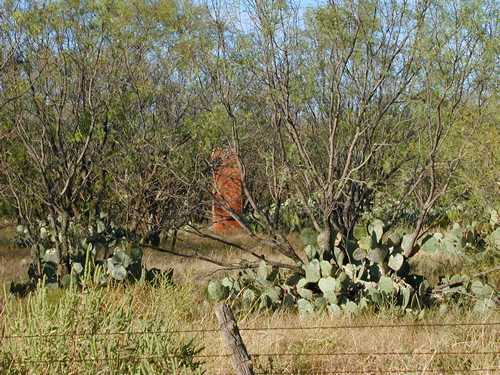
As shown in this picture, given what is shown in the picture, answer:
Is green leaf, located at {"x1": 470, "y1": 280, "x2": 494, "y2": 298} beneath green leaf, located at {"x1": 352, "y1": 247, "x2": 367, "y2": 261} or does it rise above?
beneath

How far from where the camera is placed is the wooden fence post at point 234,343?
4.54 metres

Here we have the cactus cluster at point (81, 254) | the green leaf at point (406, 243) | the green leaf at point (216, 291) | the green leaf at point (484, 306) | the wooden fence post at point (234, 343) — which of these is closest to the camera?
the wooden fence post at point (234, 343)

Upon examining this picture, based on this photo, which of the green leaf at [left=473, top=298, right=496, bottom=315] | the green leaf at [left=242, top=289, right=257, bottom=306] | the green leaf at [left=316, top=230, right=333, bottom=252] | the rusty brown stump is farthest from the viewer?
the rusty brown stump

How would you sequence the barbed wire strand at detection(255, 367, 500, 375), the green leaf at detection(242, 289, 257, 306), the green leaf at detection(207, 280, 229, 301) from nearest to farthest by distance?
the barbed wire strand at detection(255, 367, 500, 375)
the green leaf at detection(242, 289, 257, 306)
the green leaf at detection(207, 280, 229, 301)

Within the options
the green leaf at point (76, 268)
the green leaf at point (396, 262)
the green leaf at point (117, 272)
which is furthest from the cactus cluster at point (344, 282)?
the green leaf at point (76, 268)

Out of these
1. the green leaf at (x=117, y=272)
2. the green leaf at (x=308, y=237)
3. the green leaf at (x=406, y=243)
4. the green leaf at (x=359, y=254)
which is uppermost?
the green leaf at (x=406, y=243)

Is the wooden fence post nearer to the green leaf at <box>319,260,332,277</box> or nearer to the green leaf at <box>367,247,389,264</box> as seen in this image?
the green leaf at <box>319,260,332,277</box>

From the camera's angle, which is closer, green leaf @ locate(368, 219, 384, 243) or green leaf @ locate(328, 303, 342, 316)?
green leaf @ locate(328, 303, 342, 316)

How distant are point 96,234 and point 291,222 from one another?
641 centimetres

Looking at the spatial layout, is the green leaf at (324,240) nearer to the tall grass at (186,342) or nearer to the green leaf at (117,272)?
the tall grass at (186,342)

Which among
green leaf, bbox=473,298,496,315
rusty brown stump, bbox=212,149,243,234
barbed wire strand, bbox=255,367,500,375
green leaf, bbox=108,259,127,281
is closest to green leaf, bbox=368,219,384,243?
green leaf, bbox=473,298,496,315

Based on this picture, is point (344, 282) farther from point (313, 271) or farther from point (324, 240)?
point (324, 240)

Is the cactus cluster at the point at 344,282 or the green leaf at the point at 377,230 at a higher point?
the green leaf at the point at 377,230

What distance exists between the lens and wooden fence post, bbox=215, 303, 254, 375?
4.54 meters
